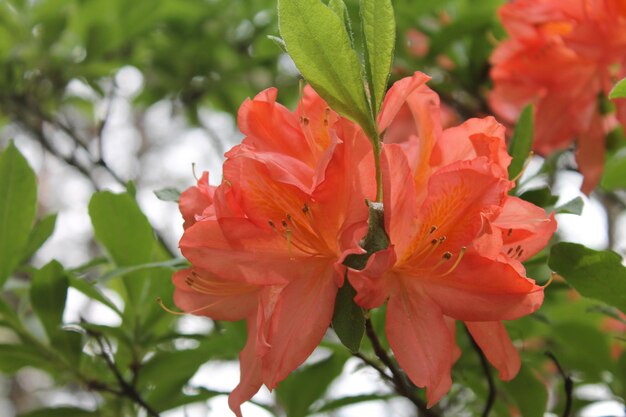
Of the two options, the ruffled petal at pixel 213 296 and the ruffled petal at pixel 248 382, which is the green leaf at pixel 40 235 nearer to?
the ruffled petal at pixel 213 296

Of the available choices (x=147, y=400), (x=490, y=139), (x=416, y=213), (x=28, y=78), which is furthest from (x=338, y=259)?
(x=28, y=78)

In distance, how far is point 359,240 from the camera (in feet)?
2.65

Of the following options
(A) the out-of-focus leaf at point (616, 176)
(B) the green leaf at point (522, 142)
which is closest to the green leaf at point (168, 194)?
(B) the green leaf at point (522, 142)

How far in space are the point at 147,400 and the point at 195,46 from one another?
3.82 ft

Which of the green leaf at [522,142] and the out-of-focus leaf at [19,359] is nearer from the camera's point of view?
the green leaf at [522,142]

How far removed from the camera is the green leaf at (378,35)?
784 millimetres

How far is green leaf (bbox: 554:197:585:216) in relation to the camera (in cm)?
94

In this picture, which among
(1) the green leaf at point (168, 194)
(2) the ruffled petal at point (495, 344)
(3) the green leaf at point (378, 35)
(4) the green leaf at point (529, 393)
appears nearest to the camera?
(3) the green leaf at point (378, 35)

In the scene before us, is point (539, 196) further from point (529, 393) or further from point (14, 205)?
point (14, 205)

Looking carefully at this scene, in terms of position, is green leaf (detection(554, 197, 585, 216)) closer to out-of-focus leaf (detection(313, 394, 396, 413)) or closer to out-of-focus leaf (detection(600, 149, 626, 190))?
out-of-focus leaf (detection(600, 149, 626, 190))

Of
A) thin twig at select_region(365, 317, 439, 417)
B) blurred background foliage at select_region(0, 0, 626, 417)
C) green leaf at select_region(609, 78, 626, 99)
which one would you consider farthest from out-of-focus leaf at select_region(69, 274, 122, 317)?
green leaf at select_region(609, 78, 626, 99)

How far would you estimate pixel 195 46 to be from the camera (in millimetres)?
2158

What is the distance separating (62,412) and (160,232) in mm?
915

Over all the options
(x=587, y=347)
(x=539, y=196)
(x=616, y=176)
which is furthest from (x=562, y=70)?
(x=587, y=347)
